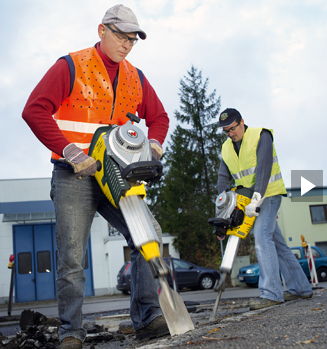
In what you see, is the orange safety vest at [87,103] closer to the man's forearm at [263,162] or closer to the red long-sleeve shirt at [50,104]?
the red long-sleeve shirt at [50,104]

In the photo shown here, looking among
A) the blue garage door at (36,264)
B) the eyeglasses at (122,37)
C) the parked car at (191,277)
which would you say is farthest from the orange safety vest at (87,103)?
the blue garage door at (36,264)

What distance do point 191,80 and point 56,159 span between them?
2546 centimetres

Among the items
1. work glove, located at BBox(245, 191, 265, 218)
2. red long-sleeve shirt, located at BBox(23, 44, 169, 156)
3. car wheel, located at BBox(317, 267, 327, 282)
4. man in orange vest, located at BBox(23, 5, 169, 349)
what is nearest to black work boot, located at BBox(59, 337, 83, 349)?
man in orange vest, located at BBox(23, 5, 169, 349)

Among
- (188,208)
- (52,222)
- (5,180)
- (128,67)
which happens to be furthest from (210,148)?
(128,67)

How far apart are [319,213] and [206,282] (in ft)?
52.0

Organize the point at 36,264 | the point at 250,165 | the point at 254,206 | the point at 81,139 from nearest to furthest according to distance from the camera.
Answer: the point at 81,139
the point at 254,206
the point at 250,165
the point at 36,264

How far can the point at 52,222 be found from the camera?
2155 cm

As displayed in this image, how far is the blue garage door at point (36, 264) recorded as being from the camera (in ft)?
67.1

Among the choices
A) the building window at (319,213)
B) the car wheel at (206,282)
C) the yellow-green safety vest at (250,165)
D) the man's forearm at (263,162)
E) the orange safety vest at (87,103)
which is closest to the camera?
the orange safety vest at (87,103)

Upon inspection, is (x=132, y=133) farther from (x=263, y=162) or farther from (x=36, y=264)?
(x=36, y=264)

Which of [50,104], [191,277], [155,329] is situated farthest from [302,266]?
[50,104]

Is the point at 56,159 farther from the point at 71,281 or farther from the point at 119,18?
the point at 119,18

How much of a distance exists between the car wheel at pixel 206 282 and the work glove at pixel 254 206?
14.3m

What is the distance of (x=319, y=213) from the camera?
99.2 ft
